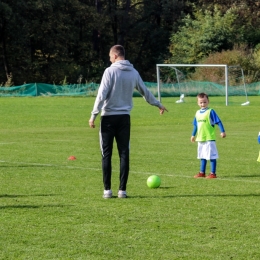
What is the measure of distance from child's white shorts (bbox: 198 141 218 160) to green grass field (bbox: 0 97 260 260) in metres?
0.45

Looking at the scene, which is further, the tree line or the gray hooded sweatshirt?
the tree line

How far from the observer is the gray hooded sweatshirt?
1009cm

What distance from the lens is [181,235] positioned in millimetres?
7754

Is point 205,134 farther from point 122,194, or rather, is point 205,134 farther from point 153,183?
point 122,194

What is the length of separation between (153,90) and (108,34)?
28937 millimetres

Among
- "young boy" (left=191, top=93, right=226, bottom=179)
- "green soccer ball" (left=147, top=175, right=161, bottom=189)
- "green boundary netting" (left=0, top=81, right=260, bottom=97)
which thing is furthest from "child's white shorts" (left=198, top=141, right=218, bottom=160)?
"green boundary netting" (left=0, top=81, right=260, bottom=97)

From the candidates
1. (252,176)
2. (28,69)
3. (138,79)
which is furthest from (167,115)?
(28,69)

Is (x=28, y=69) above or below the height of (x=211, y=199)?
below

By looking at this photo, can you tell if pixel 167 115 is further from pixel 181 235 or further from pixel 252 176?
pixel 181 235

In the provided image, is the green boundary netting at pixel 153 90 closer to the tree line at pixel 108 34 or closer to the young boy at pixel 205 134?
the tree line at pixel 108 34

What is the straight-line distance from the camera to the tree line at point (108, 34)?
230 feet

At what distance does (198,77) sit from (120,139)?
4896 centimetres

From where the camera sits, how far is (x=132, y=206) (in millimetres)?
9641

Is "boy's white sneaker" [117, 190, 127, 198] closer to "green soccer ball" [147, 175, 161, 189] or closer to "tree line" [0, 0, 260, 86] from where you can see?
"green soccer ball" [147, 175, 161, 189]
